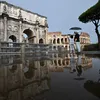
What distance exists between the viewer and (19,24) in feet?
96.8

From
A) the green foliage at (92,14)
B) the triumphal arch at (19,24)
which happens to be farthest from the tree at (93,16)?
the triumphal arch at (19,24)

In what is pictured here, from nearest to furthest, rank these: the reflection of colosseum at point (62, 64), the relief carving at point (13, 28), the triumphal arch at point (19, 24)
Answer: the reflection of colosseum at point (62, 64) → the triumphal arch at point (19, 24) → the relief carving at point (13, 28)

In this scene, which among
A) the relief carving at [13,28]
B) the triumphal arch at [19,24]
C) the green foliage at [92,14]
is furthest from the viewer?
the relief carving at [13,28]

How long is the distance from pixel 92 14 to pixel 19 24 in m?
12.3

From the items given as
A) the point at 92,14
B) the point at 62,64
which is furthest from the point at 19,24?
the point at 62,64

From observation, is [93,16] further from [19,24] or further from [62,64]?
[62,64]

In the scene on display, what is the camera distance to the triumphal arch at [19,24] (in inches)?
1033

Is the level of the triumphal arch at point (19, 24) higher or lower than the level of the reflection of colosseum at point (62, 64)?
higher

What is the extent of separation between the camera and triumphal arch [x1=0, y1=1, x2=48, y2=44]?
86.1 feet

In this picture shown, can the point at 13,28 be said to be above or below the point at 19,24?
below

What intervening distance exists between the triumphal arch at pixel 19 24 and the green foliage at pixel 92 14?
10.3 m

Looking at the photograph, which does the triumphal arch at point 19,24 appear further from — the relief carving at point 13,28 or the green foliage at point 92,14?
the green foliage at point 92,14

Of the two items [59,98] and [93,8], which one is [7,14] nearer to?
[93,8]

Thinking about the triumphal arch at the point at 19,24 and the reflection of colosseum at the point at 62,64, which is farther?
the triumphal arch at the point at 19,24
